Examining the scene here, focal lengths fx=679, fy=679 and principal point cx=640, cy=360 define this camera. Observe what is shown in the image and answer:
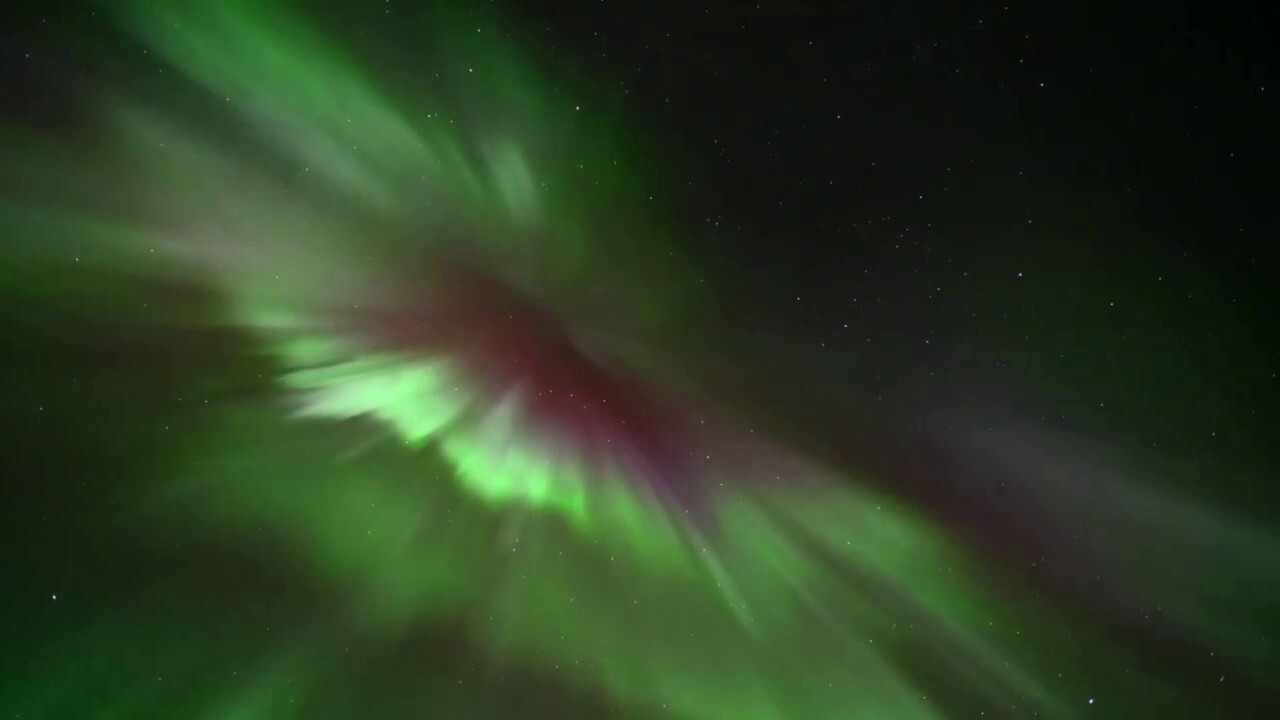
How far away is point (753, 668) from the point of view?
1.27 metres

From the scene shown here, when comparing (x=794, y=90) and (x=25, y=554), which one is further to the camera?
(x=25, y=554)

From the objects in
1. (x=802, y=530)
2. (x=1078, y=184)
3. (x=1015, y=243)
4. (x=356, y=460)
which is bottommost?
(x=356, y=460)

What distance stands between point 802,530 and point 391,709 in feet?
2.84

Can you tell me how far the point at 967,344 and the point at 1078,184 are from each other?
0.28 m

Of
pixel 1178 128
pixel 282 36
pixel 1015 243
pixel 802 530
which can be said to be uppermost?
pixel 1178 128

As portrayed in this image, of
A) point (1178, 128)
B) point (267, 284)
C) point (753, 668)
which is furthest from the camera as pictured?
point (753, 668)

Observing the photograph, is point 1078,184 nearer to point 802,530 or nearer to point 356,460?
point 802,530

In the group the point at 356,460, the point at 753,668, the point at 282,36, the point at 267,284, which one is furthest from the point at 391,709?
the point at 282,36

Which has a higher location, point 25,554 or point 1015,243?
point 1015,243

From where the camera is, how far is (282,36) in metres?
1.07

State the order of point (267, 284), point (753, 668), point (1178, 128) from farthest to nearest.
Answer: point (753, 668) < point (267, 284) < point (1178, 128)

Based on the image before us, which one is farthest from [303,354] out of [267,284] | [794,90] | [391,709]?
[794,90]

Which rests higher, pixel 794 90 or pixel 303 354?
pixel 794 90

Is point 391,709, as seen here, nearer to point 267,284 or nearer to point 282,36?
point 267,284
